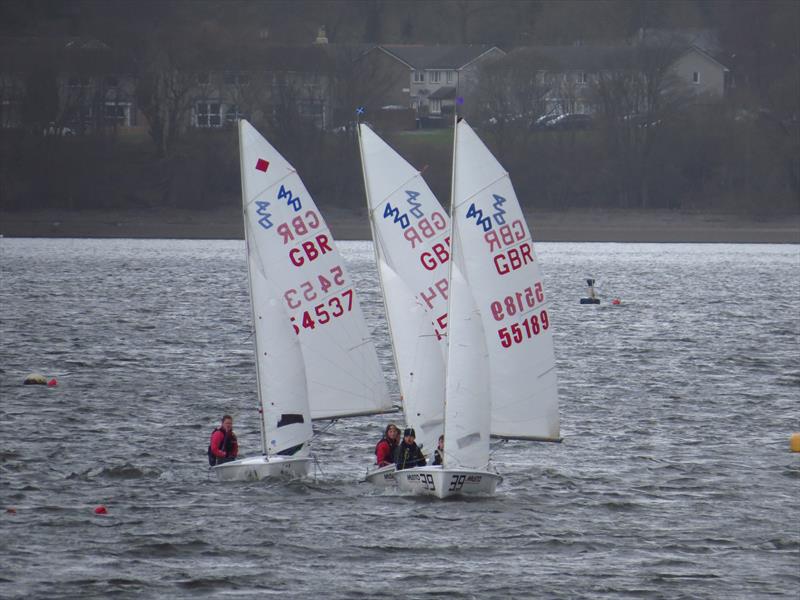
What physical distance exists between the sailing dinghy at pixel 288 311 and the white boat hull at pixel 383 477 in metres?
0.94

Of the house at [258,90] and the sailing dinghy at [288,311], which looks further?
the house at [258,90]

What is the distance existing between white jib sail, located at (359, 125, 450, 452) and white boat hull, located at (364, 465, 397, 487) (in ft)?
1.99

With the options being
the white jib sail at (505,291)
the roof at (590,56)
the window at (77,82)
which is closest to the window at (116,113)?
the window at (77,82)

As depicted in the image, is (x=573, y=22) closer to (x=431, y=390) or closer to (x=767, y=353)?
(x=767, y=353)

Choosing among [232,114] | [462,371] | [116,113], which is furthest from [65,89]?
[462,371]

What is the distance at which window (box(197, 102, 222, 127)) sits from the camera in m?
108

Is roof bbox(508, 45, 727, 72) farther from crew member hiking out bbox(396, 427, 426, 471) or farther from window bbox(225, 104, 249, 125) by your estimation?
crew member hiking out bbox(396, 427, 426, 471)

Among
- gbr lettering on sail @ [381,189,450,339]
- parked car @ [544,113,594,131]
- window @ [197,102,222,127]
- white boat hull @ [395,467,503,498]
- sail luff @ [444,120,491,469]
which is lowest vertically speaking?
white boat hull @ [395,467,503,498]

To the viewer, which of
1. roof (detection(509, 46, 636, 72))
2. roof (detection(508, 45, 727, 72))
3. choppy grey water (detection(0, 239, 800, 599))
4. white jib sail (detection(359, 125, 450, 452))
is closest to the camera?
choppy grey water (detection(0, 239, 800, 599))

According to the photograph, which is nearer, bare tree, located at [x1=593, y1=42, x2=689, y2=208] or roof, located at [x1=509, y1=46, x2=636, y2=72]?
bare tree, located at [x1=593, y1=42, x2=689, y2=208]

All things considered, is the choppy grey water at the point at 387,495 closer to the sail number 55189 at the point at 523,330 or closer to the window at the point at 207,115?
the sail number 55189 at the point at 523,330

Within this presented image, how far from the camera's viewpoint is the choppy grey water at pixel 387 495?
1856 cm

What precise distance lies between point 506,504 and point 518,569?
338 centimetres

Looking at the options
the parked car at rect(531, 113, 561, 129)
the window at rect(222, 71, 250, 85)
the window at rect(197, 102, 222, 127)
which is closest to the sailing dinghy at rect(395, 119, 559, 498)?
the parked car at rect(531, 113, 561, 129)
